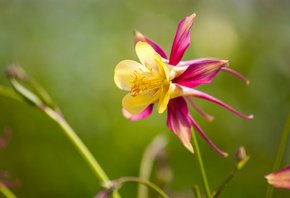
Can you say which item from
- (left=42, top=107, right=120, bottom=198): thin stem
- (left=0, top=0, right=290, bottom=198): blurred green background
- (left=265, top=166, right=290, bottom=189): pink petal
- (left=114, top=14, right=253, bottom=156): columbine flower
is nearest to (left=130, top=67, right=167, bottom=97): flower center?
(left=114, top=14, right=253, bottom=156): columbine flower

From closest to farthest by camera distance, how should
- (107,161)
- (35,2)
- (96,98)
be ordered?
1. (107,161)
2. (96,98)
3. (35,2)

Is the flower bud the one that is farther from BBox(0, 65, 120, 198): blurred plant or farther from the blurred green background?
the blurred green background

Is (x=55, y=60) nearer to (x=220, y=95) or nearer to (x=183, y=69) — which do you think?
(x=220, y=95)

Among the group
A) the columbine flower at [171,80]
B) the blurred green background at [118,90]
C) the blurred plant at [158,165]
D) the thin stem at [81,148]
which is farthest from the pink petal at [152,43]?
the blurred green background at [118,90]

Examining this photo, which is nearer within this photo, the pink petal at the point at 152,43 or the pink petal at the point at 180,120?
the pink petal at the point at 180,120

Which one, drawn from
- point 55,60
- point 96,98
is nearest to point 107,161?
point 96,98

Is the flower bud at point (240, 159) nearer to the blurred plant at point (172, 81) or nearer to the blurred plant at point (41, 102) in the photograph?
the blurred plant at point (172, 81)

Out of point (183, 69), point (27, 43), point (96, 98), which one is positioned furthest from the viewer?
point (27, 43)
